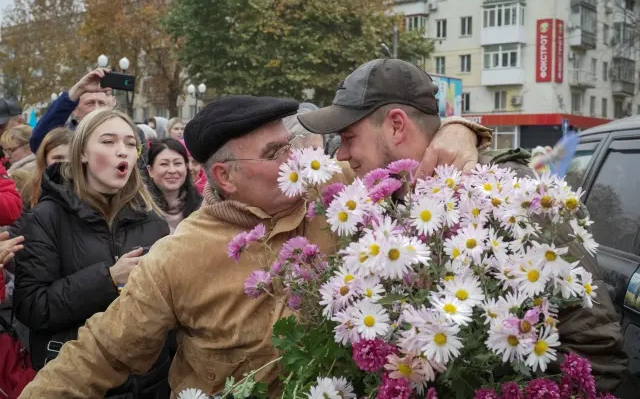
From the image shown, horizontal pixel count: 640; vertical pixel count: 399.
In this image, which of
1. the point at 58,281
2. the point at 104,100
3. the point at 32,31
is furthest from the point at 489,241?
the point at 32,31

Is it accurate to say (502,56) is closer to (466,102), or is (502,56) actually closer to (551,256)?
(466,102)

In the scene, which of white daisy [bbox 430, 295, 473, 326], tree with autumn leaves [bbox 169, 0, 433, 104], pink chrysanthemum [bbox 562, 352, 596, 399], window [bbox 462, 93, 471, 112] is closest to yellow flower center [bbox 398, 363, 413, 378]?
white daisy [bbox 430, 295, 473, 326]

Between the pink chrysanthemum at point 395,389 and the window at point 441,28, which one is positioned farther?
the window at point 441,28

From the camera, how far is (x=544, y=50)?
1784 inches

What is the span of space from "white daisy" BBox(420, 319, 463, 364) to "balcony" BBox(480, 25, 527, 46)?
46737 mm

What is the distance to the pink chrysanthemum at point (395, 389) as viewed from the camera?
4.81ft

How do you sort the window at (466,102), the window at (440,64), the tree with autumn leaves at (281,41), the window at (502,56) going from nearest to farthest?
the tree with autumn leaves at (281,41) → the window at (502,56) → the window at (466,102) → the window at (440,64)

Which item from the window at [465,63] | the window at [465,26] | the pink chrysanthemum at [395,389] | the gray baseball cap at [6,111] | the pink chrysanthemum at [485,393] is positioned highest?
the window at [465,26]

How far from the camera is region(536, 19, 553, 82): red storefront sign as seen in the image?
1777 inches

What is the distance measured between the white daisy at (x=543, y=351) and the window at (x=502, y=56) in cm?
4661

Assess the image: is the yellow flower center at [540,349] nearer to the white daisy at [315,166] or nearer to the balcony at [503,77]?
the white daisy at [315,166]

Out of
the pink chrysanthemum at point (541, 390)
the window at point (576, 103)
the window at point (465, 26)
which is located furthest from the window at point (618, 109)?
the pink chrysanthemum at point (541, 390)

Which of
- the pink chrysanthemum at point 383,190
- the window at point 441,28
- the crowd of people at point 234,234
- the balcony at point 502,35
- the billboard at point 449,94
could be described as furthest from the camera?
the window at point 441,28

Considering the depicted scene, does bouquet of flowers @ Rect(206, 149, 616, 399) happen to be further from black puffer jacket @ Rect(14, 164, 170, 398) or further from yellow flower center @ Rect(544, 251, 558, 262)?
black puffer jacket @ Rect(14, 164, 170, 398)
